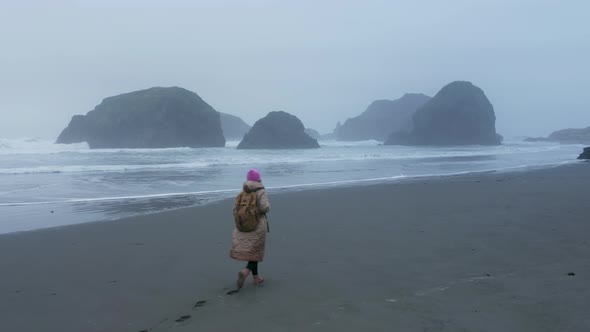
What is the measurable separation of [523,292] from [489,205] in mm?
7113

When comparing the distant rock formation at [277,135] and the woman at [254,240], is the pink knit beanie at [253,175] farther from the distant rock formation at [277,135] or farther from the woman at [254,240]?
the distant rock formation at [277,135]

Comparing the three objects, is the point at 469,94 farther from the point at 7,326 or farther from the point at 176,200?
the point at 7,326

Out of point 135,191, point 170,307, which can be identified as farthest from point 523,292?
point 135,191

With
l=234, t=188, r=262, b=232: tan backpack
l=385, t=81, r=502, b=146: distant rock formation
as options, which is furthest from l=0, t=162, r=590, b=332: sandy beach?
l=385, t=81, r=502, b=146: distant rock formation

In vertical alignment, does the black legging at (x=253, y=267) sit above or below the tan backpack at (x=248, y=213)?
below

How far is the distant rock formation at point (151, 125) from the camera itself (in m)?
85.9

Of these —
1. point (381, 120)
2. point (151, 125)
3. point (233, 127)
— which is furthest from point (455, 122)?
point (233, 127)

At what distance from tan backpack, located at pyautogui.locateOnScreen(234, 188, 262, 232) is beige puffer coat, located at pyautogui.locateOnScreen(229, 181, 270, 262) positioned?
0.15ft

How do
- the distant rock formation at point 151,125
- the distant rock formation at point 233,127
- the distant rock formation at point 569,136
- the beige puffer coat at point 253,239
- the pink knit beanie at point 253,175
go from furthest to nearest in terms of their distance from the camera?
the distant rock formation at point 233,127 → the distant rock formation at point 569,136 → the distant rock formation at point 151,125 → the pink knit beanie at point 253,175 → the beige puffer coat at point 253,239

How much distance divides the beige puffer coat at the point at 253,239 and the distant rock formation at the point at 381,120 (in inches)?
5985

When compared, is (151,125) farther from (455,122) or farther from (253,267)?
(253,267)

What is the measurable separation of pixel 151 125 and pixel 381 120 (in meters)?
100

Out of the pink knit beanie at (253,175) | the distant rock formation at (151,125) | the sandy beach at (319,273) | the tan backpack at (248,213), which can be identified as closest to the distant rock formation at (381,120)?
the distant rock formation at (151,125)

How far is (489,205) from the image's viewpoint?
11391 mm
